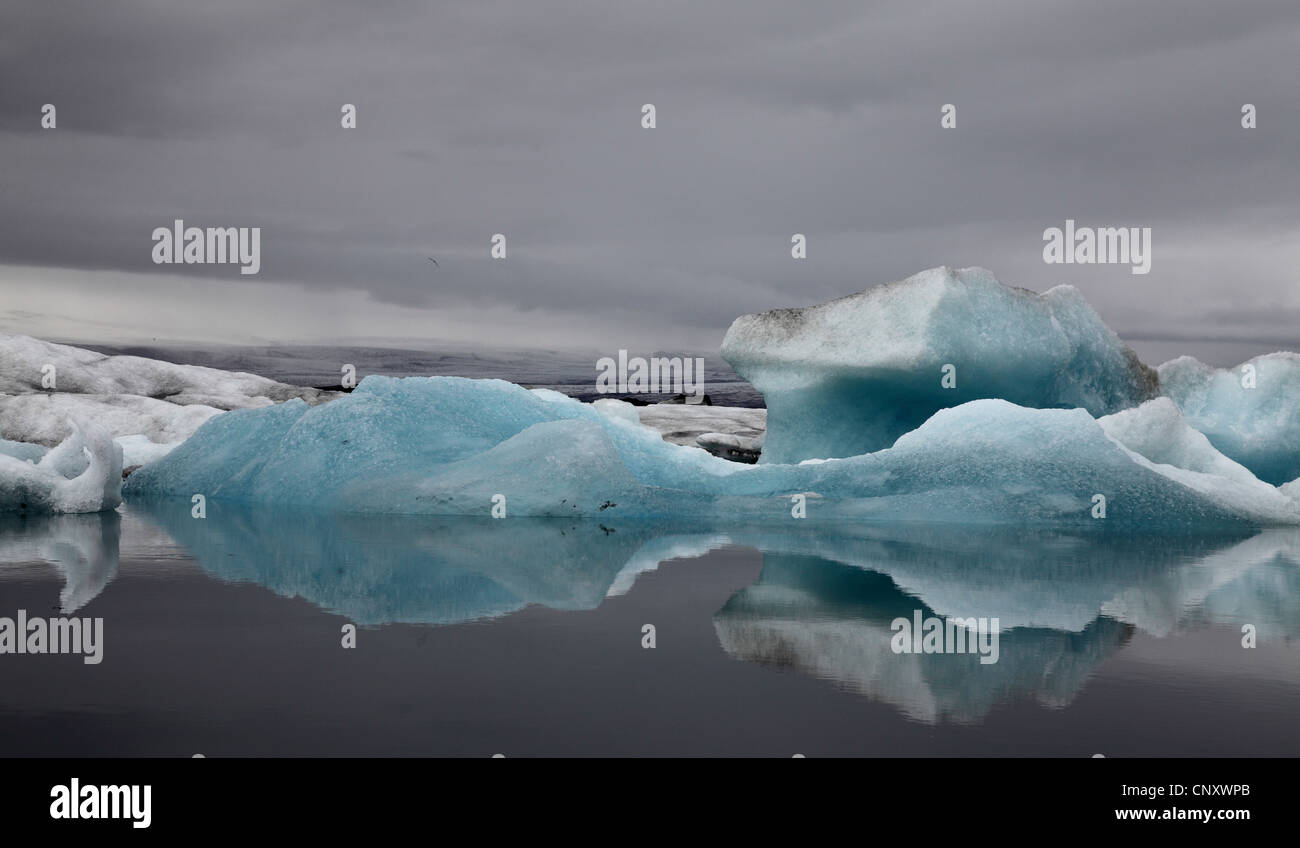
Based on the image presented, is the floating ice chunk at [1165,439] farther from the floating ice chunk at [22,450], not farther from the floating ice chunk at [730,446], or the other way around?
the floating ice chunk at [22,450]

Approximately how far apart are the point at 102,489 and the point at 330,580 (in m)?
4.84

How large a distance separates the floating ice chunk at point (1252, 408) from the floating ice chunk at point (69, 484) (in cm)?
1083

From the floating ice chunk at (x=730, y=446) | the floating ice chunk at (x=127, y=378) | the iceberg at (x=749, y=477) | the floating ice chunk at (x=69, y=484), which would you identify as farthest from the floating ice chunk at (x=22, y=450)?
the floating ice chunk at (x=730, y=446)

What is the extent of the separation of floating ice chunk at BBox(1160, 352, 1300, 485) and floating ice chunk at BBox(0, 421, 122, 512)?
10831 millimetres

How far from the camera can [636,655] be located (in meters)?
3.42

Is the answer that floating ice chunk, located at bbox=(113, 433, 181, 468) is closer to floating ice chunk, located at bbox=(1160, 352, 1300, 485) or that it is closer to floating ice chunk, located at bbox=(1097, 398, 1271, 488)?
floating ice chunk, located at bbox=(1097, 398, 1271, 488)

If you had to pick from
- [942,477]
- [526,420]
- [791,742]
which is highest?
[526,420]

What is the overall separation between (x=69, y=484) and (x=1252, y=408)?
11.8 meters

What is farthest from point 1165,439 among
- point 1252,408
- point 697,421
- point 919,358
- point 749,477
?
point 697,421

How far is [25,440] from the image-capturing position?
16.8m

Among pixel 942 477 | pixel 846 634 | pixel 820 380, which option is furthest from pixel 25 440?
pixel 846 634

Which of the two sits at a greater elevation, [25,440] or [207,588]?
[25,440]
